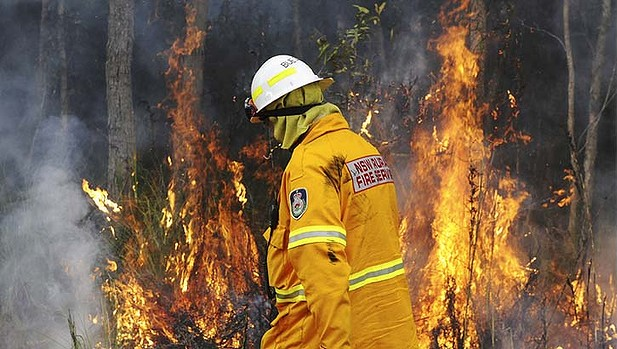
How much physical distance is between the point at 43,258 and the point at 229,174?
1.96 m

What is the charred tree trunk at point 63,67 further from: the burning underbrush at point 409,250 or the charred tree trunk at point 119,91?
the burning underbrush at point 409,250

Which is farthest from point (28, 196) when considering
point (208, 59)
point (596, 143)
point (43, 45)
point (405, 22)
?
point (596, 143)

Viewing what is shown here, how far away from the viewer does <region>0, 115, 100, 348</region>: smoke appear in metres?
7.43

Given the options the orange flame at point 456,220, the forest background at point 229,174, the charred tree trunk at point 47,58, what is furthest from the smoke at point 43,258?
the orange flame at point 456,220

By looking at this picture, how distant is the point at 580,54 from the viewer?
12.4 meters

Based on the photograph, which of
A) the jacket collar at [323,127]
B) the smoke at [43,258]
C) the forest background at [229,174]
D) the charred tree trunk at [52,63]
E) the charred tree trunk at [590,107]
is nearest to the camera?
the jacket collar at [323,127]

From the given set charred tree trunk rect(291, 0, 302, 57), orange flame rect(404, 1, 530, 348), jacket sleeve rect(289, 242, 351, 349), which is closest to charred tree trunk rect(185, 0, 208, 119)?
charred tree trunk rect(291, 0, 302, 57)

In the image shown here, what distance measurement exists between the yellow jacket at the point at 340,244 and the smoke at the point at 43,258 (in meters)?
4.27

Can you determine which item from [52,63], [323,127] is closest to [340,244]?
[323,127]

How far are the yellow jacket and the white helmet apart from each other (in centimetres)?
21

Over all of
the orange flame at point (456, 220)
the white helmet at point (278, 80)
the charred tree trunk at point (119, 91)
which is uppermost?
the charred tree trunk at point (119, 91)

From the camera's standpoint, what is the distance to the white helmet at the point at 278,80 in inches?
139

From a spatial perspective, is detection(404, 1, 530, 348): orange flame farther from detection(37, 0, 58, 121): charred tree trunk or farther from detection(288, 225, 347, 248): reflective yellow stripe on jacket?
detection(37, 0, 58, 121): charred tree trunk

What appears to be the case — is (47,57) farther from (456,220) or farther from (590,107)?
(590,107)
